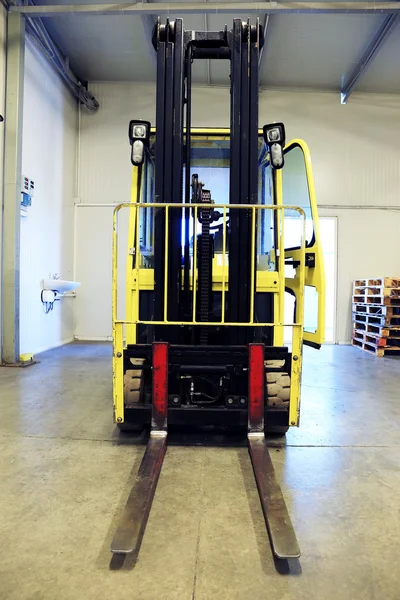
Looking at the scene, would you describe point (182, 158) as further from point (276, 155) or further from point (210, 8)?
point (210, 8)

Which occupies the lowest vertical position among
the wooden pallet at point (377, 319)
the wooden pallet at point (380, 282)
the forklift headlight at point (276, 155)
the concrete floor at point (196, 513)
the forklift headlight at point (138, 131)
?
the concrete floor at point (196, 513)

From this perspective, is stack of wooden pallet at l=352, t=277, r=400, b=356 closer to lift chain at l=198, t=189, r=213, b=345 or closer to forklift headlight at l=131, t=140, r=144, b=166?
lift chain at l=198, t=189, r=213, b=345

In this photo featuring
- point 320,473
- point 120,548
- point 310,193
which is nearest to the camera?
point 120,548

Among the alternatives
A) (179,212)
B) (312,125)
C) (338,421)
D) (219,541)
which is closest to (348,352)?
(338,421)

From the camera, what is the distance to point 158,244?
341 centimetres

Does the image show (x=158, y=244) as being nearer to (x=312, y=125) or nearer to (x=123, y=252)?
(x=123, y=252)

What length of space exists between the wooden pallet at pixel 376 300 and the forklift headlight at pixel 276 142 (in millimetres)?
6475

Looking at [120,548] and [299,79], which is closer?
[120,548]

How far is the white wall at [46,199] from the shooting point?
7.70m

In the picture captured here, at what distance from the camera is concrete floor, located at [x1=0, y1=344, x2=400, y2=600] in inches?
69.3

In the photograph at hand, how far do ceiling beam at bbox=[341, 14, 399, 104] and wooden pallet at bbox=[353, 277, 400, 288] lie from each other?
526 cm

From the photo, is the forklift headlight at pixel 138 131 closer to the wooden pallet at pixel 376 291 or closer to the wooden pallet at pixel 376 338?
the wooden pallet at pixel 376 291

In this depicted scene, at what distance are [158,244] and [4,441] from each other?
2399mm

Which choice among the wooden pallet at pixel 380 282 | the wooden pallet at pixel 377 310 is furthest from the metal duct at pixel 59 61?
the wooden pallet at pixel 377 310
